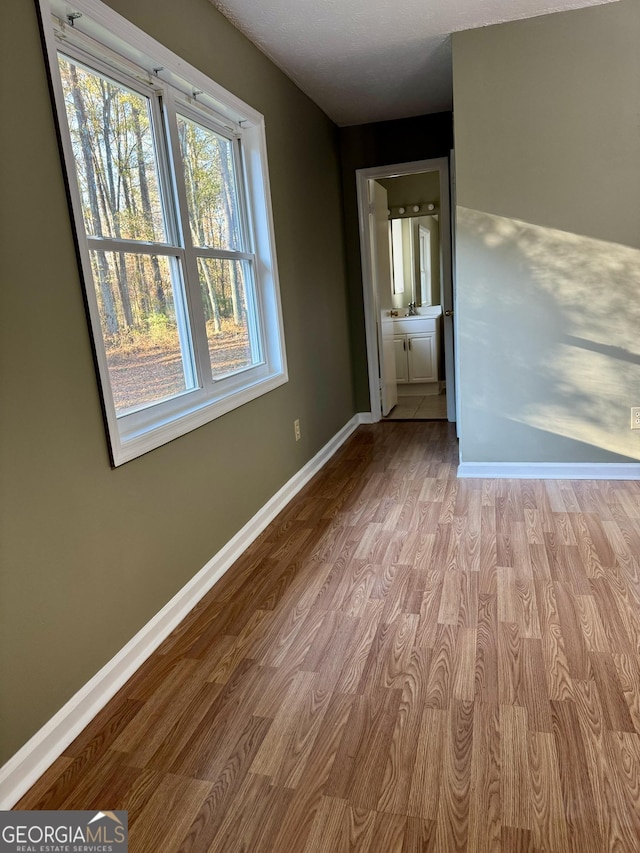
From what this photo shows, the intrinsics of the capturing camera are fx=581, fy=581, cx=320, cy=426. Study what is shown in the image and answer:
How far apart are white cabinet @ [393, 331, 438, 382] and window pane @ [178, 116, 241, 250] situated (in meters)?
Result: 3.58

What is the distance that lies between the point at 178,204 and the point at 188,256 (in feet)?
0.70

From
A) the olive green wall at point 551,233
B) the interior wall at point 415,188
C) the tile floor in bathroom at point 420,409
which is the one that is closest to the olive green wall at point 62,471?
the olive green wall at point 551,233

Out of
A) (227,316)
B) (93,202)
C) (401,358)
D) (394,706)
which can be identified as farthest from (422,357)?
(394,706)

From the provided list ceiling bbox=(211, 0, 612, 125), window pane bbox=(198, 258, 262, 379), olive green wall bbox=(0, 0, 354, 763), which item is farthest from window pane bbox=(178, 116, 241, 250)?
ceiling bbox=(211, 0, 612, 125)

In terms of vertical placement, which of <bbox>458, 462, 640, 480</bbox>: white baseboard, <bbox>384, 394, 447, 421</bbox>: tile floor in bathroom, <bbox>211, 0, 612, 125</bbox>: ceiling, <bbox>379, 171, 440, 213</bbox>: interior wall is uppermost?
<bbox>211, 0, 612, 125</bbox>: ceiling

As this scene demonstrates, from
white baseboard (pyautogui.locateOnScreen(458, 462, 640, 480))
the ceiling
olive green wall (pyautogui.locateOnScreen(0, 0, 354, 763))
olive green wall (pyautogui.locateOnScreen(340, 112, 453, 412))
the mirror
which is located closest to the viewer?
olive green wall (pyautogui.locateOnScreen(0, 0, 354, 763))

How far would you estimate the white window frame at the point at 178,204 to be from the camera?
1.82 metres

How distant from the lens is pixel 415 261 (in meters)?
7.06

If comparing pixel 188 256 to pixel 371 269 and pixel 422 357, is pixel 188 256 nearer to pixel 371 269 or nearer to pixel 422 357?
pixel 371 269

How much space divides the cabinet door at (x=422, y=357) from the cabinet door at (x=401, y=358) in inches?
1.8

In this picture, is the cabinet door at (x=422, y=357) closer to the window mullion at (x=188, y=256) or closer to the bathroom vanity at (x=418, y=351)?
the bathroom vanity at (x=418, y=351)

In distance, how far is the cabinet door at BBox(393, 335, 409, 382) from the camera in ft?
21.1

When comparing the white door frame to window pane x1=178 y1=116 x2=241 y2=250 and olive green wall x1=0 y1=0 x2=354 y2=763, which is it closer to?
window pane x1=178 y1=116 x2=241 y2=250

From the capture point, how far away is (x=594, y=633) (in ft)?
6.64
